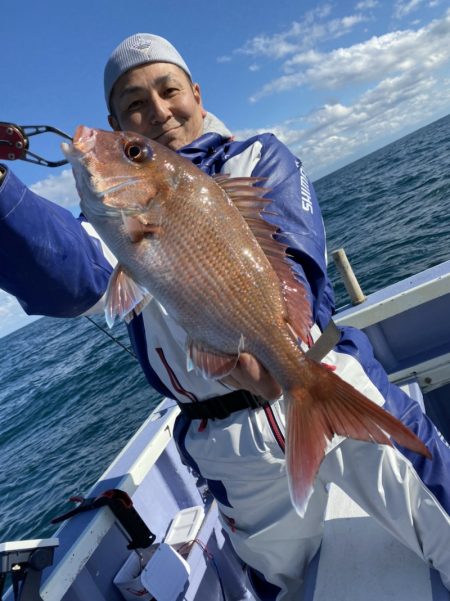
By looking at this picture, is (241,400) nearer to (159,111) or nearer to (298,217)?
(298,217)

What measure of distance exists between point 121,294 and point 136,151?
→ 0.57m

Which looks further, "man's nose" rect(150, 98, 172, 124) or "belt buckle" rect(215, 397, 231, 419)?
"man's nose" rect(150, 98, 172, 124)

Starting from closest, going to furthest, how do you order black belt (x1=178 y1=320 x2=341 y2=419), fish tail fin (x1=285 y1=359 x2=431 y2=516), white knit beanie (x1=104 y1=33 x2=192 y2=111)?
fish tail fin (x1=285 y1=359 x2=431 y2=516) → black belt (x1=178 y1=320 x2=341 y2=419) → white knit beanie (x1=104 y1=33 x2=192 y2=111)

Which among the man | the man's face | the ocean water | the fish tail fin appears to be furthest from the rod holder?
the ocean water

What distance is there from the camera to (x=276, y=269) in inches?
71.8

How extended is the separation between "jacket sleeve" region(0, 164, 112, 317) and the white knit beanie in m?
0.93

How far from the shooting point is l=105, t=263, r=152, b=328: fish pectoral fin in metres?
1.73

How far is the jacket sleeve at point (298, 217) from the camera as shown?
2.03m

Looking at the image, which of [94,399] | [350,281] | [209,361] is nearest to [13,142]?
[209,361]

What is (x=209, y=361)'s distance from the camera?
1.75 metres

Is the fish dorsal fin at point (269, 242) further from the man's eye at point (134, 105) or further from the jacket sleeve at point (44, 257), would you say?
the man's eye at point (134, 105)

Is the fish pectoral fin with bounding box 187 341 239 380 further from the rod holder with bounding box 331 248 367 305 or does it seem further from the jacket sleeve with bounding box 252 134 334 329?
the rod holder with bounding box 331 248 367 305

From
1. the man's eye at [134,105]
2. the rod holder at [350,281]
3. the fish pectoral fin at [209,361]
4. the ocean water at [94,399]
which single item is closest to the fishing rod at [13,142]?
the man's eye at [134,105]

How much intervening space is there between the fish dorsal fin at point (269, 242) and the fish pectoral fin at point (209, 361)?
30cm
